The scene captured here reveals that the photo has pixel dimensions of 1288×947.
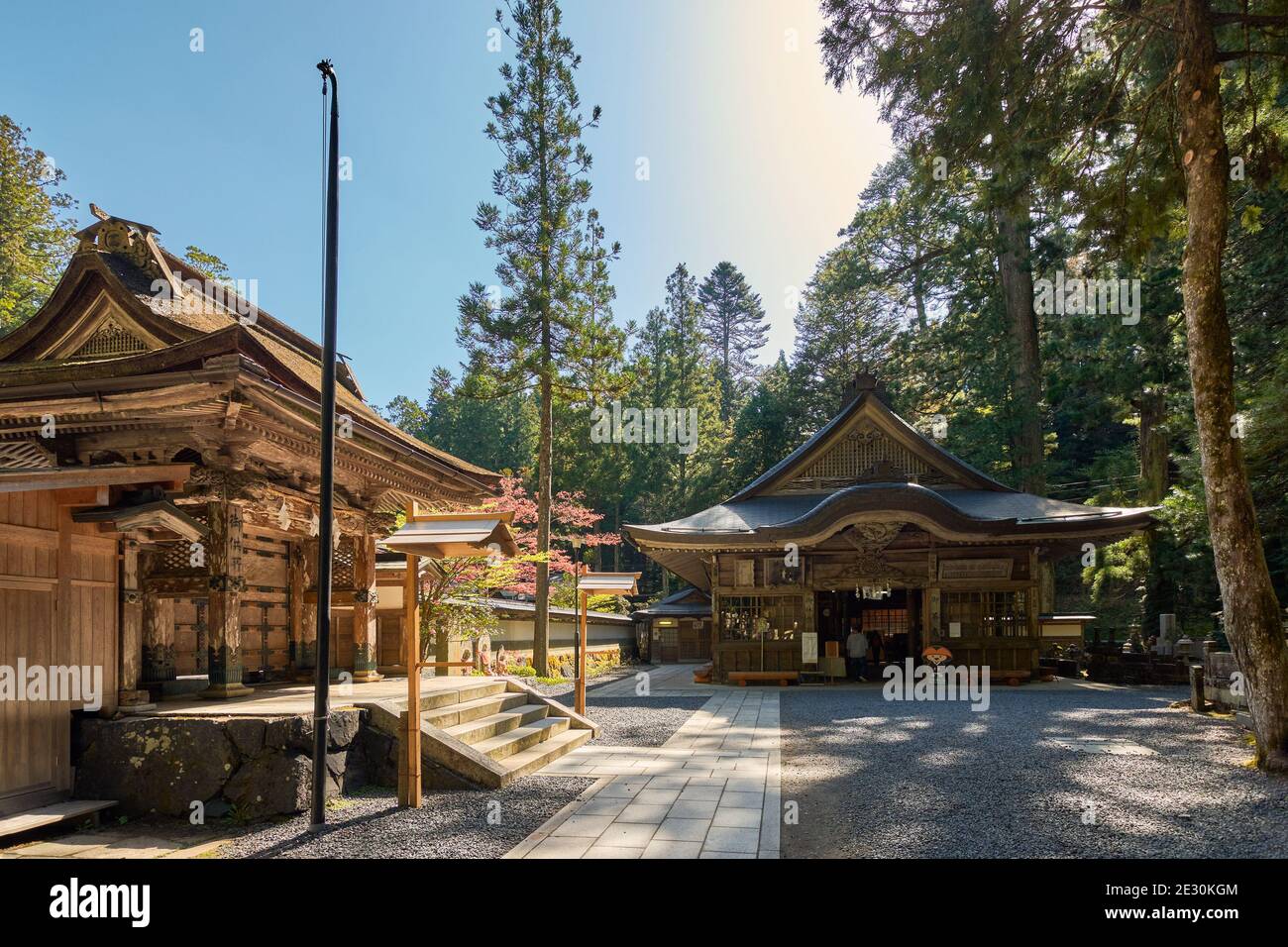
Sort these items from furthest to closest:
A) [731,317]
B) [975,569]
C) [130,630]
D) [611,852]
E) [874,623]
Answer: [731,317] < [874,623] < [975,569] < [130,630] < [611,852]

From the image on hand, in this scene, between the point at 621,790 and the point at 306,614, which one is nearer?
the point at 621,790

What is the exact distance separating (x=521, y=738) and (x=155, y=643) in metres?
3.94

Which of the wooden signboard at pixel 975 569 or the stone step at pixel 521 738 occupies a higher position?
the wooden signboard at pixel 975 569

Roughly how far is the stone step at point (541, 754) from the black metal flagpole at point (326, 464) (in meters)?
1.86

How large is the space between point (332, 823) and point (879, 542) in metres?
13.2

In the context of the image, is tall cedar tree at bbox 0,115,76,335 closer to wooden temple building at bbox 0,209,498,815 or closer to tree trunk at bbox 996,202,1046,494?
wooden temple building at bbox 0,209,498,815

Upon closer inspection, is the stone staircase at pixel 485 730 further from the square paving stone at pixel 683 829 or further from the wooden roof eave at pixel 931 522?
the wooden roof eave at pixel 931 522

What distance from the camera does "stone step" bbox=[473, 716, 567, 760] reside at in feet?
25.2

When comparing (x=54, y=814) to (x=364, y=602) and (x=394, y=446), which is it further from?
(x=364, y=602)

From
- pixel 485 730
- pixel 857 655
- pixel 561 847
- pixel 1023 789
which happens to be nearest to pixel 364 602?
pixel 485 730

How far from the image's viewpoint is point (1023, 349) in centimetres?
2430

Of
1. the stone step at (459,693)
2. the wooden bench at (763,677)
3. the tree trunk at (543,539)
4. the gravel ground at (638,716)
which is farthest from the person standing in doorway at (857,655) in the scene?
the stone step at (459,693)

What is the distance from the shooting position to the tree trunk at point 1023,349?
75.8ft

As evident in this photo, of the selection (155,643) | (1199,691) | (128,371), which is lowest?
(1199,691)
